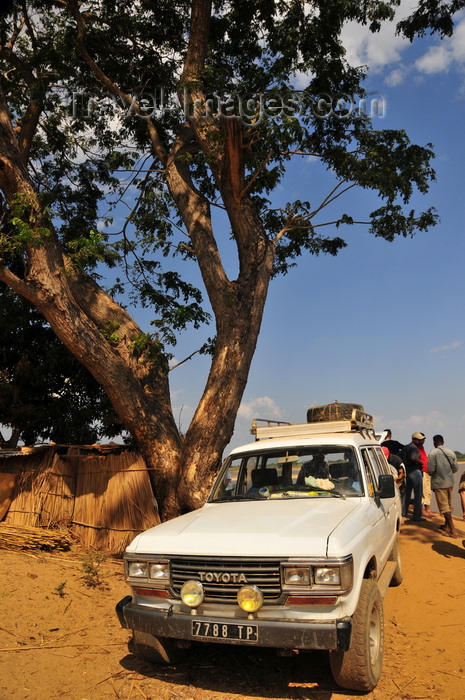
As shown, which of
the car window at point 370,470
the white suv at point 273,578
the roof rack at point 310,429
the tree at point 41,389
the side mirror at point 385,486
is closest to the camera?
the white suv at point 273,578

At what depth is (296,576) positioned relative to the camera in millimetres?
3611

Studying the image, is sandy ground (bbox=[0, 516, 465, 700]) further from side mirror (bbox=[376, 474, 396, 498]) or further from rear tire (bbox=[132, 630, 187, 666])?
side mirror (bbox=[376, 474, 396, 498])

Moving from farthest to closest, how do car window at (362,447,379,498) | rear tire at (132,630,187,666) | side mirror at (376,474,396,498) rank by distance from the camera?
1. car window at (362,447,379,498)
2. side mirror at (376,474,396,498)
3. rear tire at (132,630,187,666)

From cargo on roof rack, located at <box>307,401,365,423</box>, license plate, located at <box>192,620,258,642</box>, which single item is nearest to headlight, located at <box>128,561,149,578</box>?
license plate, located at <box>192,620,258,642</box>

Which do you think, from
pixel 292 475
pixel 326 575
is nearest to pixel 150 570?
pixel 326 575

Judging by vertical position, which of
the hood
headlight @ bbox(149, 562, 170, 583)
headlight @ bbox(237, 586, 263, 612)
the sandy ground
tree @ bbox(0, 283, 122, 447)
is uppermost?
tree @ bbox(0, 283, 122, 447)

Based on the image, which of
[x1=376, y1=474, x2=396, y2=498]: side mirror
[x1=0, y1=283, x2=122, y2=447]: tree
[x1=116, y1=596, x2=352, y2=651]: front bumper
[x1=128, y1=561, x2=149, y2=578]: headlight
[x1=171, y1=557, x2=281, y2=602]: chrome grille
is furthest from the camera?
[x1=0, y1=283, x2=122, y2=447]: tree

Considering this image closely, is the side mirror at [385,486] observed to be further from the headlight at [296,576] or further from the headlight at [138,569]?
the headlight at [138,569]

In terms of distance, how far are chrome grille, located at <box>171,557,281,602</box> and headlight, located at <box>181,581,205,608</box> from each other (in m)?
0.05

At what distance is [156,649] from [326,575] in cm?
161

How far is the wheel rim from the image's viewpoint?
4.05 m

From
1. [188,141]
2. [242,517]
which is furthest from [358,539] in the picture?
[188,141]

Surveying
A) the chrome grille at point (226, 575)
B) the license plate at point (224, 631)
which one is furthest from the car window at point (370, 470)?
the license plate at point (224, 631)

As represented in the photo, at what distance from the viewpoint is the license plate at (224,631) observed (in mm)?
3602
